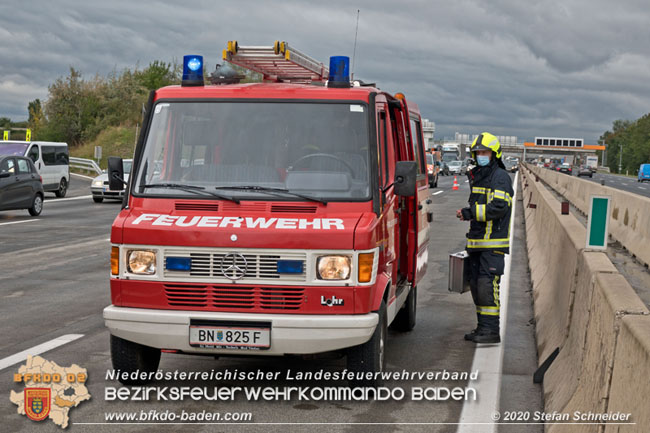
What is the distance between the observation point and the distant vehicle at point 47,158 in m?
31.8

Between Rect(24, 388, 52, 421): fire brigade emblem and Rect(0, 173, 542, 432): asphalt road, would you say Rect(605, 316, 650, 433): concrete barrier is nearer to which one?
Rect(0, 173, 542, 432): asphalt road

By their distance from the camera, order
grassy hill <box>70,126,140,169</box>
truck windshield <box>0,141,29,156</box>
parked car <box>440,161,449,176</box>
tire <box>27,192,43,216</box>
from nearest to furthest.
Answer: tire <box>27,192,43,216</box> < truck windshield <box>0,141,29,156</box> < grassy hill <box>70,126,140,169</box> < parked car <box>440,161,449,176</box>

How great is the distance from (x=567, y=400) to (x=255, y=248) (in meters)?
2.22

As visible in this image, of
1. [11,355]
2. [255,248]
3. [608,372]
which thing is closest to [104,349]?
[11,355]

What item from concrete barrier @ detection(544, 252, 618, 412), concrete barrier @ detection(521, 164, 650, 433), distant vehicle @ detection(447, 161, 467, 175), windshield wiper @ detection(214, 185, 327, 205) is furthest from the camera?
distant vehicle @ detection(447, 161, 467, 175)

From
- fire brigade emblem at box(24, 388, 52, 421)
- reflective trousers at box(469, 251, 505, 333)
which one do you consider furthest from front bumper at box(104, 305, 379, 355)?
reflective trousers at box(469, 251, 505, 333)

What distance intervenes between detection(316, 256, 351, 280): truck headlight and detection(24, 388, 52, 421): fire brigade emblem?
207 cm

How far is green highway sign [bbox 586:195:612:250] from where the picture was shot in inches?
272

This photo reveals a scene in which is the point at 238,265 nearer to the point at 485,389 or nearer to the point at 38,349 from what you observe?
the point at 485,389

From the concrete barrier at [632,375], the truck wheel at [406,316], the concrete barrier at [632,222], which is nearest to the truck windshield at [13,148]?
the concrete barrier at [632,222]

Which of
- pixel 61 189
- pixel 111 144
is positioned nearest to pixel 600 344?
pixel 61 189

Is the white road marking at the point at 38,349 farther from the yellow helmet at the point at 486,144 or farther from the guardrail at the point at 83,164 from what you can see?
the guardrail at the point at 83,164

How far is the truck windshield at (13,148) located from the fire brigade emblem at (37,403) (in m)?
26.8

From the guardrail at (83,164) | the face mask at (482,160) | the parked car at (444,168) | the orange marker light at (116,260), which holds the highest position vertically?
the face mask at (482,160)
